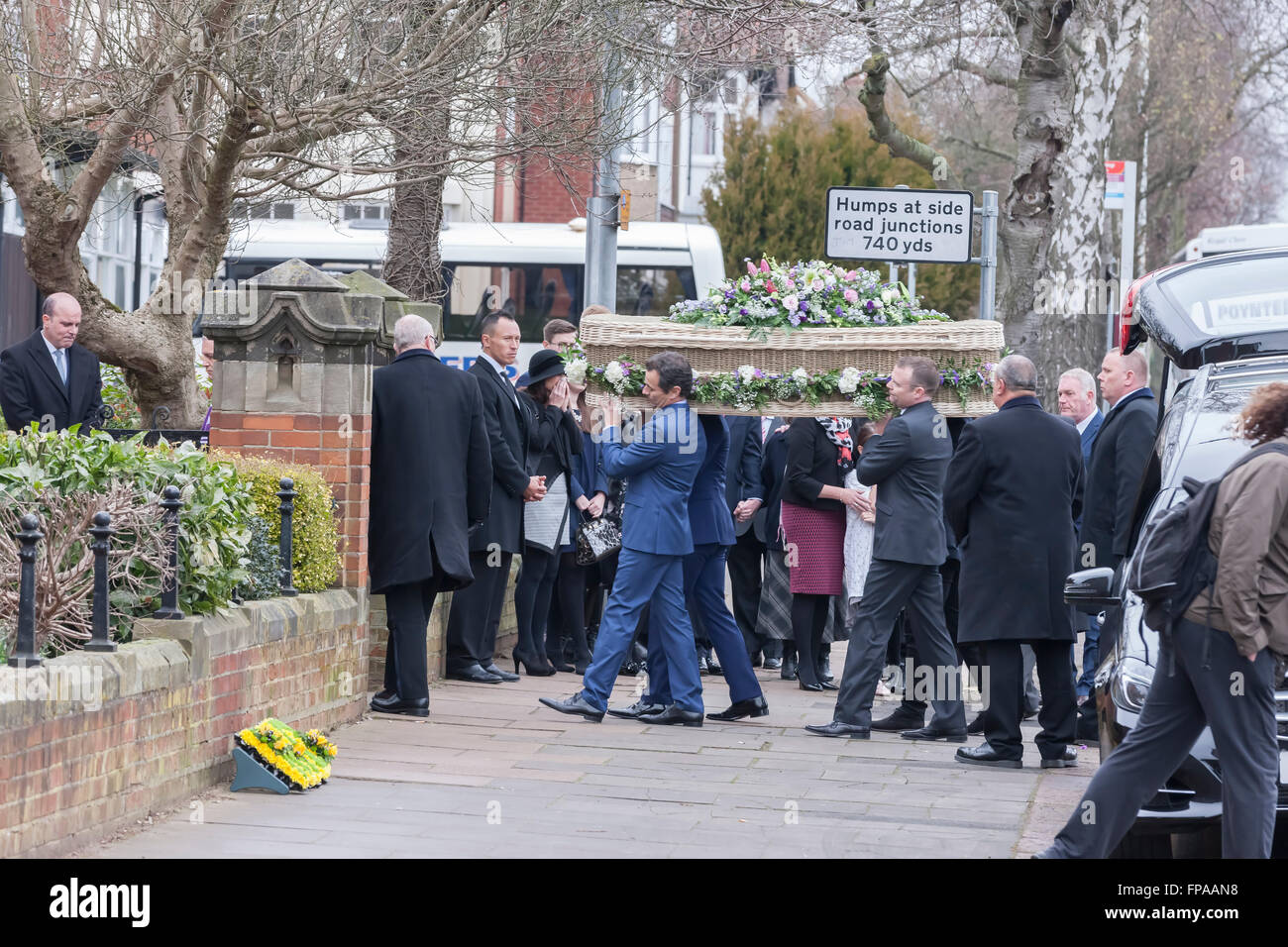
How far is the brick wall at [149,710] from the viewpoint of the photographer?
5.40 meters

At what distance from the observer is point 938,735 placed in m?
9.14

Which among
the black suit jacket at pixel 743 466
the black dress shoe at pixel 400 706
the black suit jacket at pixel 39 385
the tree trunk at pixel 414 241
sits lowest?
the black dress shoe at pixel 400 706

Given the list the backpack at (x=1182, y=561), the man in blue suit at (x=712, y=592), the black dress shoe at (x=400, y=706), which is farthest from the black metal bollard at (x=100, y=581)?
the man in blue suit at (x=712, y=592)

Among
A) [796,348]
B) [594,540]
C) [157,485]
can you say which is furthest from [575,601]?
[157,485]

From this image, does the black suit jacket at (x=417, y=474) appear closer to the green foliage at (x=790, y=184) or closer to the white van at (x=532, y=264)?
the white van at (x=532, y=264)

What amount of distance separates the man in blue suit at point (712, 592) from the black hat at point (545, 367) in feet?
5.46

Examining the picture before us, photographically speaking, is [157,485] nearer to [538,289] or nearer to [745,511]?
[745,511]

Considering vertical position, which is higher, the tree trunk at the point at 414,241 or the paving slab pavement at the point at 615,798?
the tree trunk at the point at 414,241

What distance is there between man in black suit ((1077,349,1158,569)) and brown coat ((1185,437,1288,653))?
337cm

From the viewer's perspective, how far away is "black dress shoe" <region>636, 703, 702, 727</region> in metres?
9.09

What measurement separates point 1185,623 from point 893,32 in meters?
9.76

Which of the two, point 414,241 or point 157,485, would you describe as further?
point 414,241

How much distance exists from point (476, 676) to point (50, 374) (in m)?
3.08
